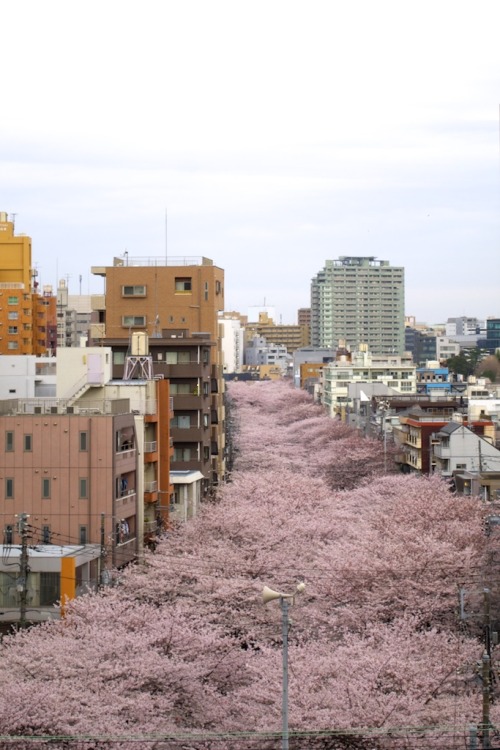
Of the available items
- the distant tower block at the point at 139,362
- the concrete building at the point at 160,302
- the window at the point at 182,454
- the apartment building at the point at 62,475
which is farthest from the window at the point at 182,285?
the apartment building at the point at 62,475

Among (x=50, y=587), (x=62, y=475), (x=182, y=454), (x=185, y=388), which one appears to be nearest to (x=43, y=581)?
(x=50, y=587)

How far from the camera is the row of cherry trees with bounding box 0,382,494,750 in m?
22.2

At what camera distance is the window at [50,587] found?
32.0m

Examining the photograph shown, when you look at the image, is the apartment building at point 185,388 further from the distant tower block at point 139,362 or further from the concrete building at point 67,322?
the concrete building at point 67,322

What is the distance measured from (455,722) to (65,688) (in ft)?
23.8

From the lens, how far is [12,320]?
103062mm

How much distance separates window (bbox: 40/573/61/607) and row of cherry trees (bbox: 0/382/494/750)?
2138mm

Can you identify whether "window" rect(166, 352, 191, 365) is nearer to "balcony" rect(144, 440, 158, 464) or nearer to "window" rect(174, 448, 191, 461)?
"window" rect(174, 448, 191, 461)

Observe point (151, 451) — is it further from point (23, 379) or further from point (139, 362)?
point (23, 379)

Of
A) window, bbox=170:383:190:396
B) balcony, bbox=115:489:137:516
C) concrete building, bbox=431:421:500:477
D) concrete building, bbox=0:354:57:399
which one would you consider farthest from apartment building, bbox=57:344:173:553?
concrete building, bbox=431:421:500:477

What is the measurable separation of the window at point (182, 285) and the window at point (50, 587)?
37.7 metres

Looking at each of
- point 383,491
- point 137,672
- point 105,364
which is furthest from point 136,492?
point 383,491

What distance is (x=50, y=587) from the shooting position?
105 feet

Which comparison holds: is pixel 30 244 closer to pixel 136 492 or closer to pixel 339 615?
pixel 136 492
